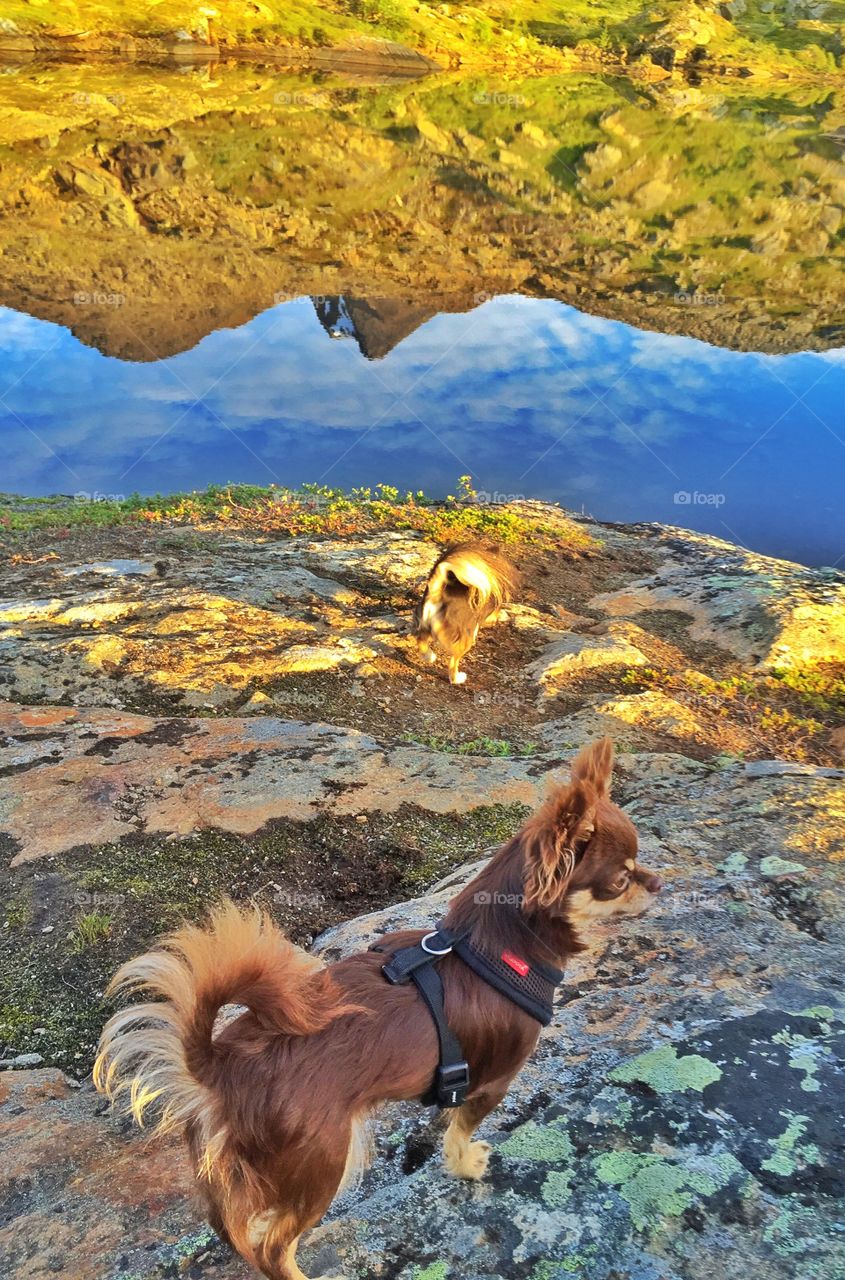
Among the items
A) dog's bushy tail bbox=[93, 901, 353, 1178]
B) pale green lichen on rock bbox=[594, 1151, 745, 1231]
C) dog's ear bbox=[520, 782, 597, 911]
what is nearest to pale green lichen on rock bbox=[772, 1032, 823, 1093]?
pale green lichen on rock bbox=[594, 1151, 745, 1231]

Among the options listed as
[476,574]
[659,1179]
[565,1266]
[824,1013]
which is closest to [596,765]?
[659,1179]

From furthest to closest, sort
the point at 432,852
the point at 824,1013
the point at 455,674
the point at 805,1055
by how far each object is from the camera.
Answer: the point at 455,674 < the point at 432,852 < the point at 824,1013 < the point at 805,1055

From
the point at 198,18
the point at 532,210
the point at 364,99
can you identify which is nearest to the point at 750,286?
the point at 532,210

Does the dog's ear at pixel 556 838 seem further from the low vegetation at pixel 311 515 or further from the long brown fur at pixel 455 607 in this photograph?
the low vegetation at pixel 311 515

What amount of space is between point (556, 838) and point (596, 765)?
1.24ft

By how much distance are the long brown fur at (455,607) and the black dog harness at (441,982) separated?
676 centimetres

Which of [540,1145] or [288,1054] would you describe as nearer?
[288,1054]

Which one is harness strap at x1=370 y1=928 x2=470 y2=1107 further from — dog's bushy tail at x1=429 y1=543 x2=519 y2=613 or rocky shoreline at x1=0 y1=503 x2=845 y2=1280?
dog's bushy tail at x1=429 y1=543 x2=519 y2=613

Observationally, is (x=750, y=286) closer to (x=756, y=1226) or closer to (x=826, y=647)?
(x=826, y=647)

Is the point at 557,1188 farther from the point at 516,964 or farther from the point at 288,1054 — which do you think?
the point at 288,1054

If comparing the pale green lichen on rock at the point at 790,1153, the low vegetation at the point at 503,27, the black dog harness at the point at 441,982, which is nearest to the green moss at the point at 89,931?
the black dog harness at the point at 441,982

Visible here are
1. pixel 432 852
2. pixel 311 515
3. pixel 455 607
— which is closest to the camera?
pixel 432 852

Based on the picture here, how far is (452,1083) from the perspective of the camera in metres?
3.37

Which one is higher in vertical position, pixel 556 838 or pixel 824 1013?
pixel 556 838
